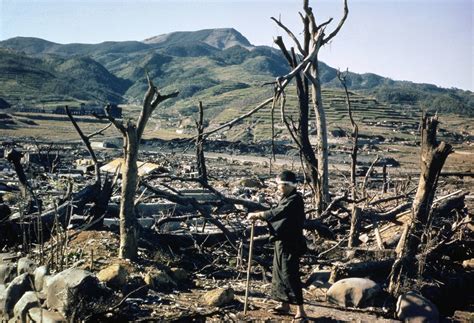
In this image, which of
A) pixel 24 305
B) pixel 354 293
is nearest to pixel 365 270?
pixel 354 293

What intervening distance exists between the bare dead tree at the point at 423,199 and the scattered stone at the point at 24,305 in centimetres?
411

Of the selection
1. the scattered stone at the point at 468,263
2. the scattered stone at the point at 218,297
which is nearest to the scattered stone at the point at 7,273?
the scattered stone at the point at 218,297

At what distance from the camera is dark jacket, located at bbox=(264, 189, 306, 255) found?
17.9 feet

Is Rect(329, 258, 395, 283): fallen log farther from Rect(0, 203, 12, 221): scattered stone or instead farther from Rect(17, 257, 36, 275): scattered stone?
Rect(0, 203, 12, 221): scattered stone

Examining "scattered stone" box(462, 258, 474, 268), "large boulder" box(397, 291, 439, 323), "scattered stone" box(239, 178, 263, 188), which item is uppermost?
"large boulder" box(397, 291, 439, 323)

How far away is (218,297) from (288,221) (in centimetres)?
124

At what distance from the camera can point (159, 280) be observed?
6.29 metres

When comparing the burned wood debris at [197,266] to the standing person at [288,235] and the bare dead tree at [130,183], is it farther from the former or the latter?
the standing person at [288,235]

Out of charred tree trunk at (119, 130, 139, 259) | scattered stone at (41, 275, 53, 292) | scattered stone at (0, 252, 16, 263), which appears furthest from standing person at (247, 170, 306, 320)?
scattered stone at (0, 252, 16, 263)

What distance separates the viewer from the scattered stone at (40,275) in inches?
230

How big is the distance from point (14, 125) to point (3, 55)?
48.7 meters

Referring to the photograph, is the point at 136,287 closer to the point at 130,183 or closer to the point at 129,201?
the point at 129,201

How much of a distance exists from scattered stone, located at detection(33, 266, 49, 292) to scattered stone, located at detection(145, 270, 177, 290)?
1.14 metres

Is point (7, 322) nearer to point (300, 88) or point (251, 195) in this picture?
point (300, 88)
